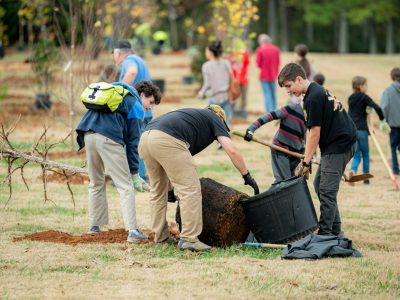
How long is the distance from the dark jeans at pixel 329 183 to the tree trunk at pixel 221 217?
766 millimetres

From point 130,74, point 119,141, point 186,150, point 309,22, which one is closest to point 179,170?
point 186,150

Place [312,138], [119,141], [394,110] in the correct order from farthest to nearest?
[394,110]
[119,141]
[312,138]

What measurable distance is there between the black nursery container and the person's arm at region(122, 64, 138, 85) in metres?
3.97

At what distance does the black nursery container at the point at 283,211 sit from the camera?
827 cm

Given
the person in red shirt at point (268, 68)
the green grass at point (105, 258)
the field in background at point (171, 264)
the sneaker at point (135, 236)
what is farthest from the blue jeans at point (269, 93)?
the green grass at point (105, 258)

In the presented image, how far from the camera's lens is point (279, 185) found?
841 cm

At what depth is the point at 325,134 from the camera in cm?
830

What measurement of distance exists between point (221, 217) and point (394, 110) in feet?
21.0

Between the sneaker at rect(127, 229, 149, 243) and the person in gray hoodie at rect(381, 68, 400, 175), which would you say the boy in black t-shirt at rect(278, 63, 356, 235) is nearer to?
the sneaker at rect(127, 229, 149, 243)

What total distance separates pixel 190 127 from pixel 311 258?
5.36 ft

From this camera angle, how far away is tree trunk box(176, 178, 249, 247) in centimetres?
838

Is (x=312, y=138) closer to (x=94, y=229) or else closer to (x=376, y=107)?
(x=94, y=229)

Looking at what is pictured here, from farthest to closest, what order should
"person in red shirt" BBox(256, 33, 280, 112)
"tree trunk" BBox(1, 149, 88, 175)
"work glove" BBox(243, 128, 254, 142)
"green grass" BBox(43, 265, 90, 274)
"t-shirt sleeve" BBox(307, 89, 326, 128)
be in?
"person in red shirt" BBox(256, 33, 280, 112) < "tree trunk" BBox(1, 149, 88, 175) < "work glove" BBox(243, 128, 254, 142) < "t-shirt sleeve" BBox(307, 89, 326, 128) < "green grass" BBox(43, 265, 90, 274)

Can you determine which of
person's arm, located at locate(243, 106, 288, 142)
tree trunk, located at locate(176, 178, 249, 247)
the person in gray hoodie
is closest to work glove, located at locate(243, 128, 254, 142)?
person's arm, located at locate(243, 106, 288, 142)
